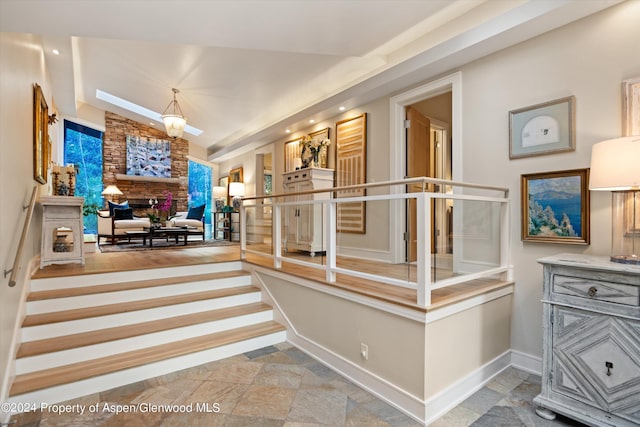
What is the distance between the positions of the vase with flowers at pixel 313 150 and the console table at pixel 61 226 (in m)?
3.01

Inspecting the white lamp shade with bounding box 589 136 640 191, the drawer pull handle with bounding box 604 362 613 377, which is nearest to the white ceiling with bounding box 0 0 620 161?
the white lamp shade with bounding box 589 136 640 191

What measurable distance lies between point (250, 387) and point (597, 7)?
3712mm

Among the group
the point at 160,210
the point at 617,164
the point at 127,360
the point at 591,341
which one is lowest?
the point at 127,360

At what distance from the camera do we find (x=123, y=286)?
318cm

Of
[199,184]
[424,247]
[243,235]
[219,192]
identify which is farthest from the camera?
[199,184]

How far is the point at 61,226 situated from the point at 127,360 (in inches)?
80.0

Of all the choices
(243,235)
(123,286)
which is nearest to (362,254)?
(243,235)

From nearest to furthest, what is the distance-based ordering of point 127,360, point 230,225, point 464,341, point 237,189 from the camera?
point 464,341 < point 127,360 < point 230,225 < point 237,189

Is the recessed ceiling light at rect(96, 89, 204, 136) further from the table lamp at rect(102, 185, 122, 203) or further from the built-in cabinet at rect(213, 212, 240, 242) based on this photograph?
the built-in cabinet at rect(213, 212, 240, 242)

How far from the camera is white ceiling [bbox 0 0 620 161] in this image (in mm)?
1979

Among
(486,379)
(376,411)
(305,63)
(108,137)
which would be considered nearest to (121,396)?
(376,411)

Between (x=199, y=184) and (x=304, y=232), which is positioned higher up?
(x=199, y=184)

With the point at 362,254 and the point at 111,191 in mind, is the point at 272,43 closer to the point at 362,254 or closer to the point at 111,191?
the point at 362,254

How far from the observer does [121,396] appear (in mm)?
2264
